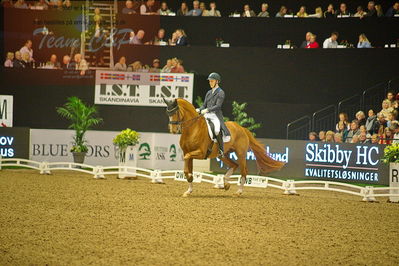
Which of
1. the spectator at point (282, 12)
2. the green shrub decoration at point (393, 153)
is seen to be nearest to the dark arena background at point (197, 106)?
the green shrub decoration at point (393, 153)

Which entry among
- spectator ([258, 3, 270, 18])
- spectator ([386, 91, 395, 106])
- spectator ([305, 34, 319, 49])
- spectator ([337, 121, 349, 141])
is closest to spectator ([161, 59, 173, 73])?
spectator ([258, 3, 270, 18])

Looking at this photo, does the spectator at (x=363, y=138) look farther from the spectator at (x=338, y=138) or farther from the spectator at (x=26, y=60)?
the spectator at (x=26, y=60)

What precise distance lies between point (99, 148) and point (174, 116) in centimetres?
705

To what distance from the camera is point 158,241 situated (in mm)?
7105

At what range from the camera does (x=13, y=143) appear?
58.3ft

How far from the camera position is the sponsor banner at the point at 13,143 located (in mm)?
17703

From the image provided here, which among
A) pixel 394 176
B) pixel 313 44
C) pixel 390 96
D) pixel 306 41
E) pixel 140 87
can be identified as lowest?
pixel 394 176

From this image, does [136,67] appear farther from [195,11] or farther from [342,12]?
[342,12]

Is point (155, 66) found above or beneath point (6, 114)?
above

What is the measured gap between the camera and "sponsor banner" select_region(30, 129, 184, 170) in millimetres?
17734

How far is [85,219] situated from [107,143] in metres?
9.66

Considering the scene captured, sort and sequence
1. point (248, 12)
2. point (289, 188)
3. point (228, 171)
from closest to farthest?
point (228, 171)
point (289, 188)
point (248, 12)

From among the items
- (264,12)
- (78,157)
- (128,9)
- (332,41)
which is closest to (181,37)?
(128,9)

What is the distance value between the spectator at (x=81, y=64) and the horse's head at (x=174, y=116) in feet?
28.7
